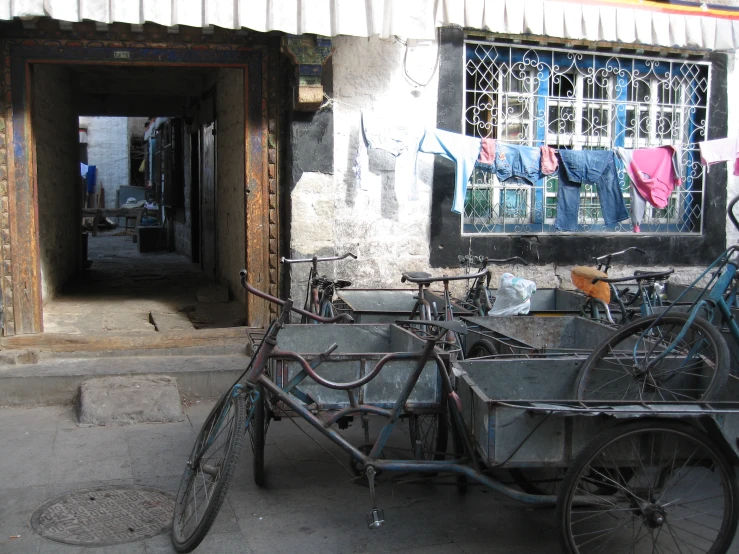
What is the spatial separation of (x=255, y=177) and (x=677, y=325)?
4277 millimetres

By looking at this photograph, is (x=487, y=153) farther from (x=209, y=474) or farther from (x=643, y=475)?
(x=209, y=474)

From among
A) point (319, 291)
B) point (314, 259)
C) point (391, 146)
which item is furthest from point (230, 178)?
point (319, 291)

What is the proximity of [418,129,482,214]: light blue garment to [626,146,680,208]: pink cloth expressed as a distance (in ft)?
5.51

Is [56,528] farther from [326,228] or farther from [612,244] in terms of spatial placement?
[612,244]

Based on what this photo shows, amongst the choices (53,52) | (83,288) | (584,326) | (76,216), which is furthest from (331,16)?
(76,216)

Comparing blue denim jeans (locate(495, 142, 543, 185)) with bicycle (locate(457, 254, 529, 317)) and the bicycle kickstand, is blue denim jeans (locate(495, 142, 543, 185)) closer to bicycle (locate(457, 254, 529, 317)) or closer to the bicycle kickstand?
bicycle (locate(457, 254, 529, 317))

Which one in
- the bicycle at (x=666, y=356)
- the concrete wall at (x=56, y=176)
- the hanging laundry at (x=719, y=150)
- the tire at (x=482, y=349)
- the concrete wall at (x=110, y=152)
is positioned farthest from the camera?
the concrete wall at (x=110, y=152)

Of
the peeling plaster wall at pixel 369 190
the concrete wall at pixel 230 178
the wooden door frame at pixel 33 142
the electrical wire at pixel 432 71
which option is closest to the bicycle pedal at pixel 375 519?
the peeling plaster wall at pixel 369 190

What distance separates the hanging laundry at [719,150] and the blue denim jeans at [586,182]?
3.18 feet

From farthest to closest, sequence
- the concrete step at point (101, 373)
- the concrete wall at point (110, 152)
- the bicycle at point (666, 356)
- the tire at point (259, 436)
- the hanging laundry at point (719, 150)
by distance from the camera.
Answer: the concrete wall at point (110, 152) → the hanging laundry at point (719, 150) → the concrete step at point (101, 373) → the tire at point (259, 436) → the bicycle at point (666, 356)

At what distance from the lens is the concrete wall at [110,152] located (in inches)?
1102

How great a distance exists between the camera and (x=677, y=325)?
4.24 meters

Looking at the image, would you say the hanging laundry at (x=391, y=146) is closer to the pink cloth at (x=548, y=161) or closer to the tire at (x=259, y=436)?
the pink cloth at (x=548, y=161)

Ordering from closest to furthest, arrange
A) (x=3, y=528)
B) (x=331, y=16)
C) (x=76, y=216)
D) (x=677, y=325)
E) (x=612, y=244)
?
1. (x=3, y=528)
2. (x=677, y=325)
3. (x=331, y=16)
4. (x=612, y=244)
5. (x=76, y=216)
